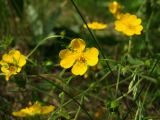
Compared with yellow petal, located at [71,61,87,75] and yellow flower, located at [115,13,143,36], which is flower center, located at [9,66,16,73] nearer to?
yellow petal, located at [71,61,87,75]

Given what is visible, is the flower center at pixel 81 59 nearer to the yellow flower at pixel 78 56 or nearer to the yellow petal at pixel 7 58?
the yellow flower at pixel 78 56

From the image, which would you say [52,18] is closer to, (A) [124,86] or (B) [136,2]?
(B) [136,2]

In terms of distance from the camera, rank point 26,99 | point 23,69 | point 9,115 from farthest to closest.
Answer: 1. point 26,99
2. point 9,115
3. point 23,69

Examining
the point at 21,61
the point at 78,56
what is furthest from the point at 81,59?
the point at 21,61

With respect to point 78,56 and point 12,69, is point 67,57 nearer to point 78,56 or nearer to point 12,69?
point 78,56

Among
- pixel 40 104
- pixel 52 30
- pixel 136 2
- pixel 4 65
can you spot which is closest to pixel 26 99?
pixel 40 104
